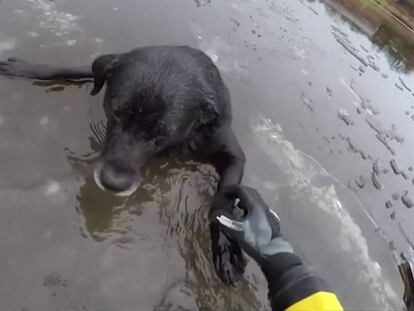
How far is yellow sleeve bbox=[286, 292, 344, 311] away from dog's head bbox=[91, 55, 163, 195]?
42.5 inches

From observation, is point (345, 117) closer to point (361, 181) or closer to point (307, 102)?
point (307, 102)

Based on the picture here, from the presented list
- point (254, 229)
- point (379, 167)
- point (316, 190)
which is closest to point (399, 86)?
point (379, 167)

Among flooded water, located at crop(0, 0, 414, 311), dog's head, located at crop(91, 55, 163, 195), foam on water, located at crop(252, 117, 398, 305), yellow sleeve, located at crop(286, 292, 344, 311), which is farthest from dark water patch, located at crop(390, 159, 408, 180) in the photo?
yellow sleeve, located at crop(286, 292, 344, 311)

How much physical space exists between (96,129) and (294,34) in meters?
2.19

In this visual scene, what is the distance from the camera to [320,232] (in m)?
3.20

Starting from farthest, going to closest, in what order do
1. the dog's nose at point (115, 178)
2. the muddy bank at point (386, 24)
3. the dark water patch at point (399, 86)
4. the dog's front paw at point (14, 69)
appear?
1. the muddy bank at point (386, 24)
2. the dark water patch at point (399, 86)
3. the dog's front paw at point (14, 69)
4. the dog's nose at point (115, 178)

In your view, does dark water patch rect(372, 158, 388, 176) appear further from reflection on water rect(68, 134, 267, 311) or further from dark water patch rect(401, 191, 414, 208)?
reflection on water rect(68, 134, 267, 311)

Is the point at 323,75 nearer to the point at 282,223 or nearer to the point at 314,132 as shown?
the point at 314,132

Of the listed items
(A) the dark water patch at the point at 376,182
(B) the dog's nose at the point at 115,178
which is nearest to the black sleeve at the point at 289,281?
(B) the dog's nose at the point at 115,178

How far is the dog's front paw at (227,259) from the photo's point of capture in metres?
2.73

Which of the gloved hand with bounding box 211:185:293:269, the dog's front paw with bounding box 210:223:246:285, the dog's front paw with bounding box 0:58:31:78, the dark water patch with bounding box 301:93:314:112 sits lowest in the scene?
the dog's front paw with bounding box 0:58:31:78

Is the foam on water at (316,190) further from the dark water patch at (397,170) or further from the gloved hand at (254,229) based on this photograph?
the gloved hand at (254,229)

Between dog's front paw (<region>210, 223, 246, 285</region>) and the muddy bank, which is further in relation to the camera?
the muddy bank

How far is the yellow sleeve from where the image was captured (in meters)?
2.02
